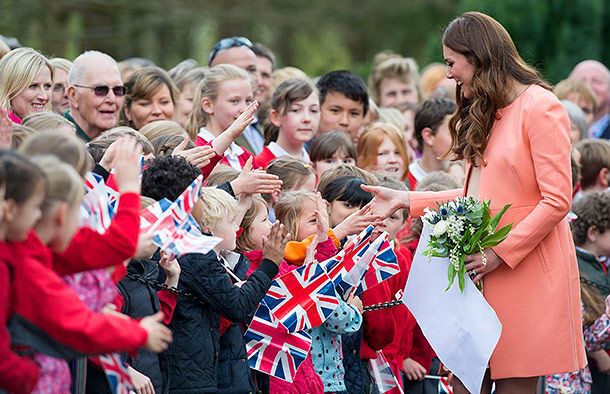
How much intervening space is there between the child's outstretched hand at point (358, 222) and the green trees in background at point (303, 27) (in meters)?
8.73

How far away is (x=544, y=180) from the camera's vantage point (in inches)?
237

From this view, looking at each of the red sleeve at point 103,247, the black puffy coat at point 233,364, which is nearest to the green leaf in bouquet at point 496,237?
the black puffy coat at point 233,364

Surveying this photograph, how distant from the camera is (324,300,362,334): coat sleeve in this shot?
21.3 ft

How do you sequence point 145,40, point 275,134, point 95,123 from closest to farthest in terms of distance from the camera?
point 95,123 → point 275,134 → point 145,40

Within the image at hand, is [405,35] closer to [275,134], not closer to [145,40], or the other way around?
[145,40]

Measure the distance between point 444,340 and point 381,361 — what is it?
0.97 meters

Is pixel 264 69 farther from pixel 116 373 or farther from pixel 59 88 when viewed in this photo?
pixel 116 373

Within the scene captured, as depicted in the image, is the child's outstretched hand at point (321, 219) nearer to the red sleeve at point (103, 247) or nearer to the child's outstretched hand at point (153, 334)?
the red sleeve at point (103, 247)

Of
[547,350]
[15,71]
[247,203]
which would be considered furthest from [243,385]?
[15,71]

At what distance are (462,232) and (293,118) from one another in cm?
249

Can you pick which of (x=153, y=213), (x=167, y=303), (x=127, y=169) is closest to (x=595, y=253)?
(x=167, y=303)

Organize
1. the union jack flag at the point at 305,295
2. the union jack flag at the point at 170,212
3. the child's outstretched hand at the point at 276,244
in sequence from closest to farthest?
1. the union jack flag at the point at 170,212
2. the child's outstretched hand at the point at 276,244
3. the union jack flag at the point at 305,295

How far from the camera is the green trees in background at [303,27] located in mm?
16578

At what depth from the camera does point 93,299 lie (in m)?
4.78
